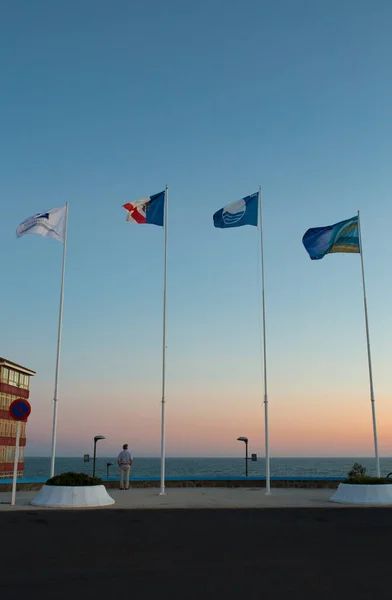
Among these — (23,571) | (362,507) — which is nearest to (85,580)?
(23,571)

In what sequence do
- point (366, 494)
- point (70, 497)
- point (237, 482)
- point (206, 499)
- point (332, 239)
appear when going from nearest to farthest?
point (70, 497), point (366, 494), point (206, 499), point (332, 239), point (237, 482)

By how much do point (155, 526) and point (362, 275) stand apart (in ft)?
47.1

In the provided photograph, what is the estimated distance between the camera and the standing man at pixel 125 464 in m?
23.3

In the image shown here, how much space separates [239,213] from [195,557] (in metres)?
17.2

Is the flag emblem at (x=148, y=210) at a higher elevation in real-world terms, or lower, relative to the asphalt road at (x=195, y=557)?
higher

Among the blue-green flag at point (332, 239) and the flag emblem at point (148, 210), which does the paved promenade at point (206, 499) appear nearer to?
the blue-green flag at point (332, 239)

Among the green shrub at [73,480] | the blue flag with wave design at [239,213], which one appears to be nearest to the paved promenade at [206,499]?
the green shrub at [73,480]

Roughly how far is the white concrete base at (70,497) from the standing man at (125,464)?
5393mm

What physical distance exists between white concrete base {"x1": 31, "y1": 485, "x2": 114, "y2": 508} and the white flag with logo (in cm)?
993

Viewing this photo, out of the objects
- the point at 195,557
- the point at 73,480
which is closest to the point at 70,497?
the point at 73,480

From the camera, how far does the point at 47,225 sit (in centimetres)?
2292

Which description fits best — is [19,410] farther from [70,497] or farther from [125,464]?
[125,464]

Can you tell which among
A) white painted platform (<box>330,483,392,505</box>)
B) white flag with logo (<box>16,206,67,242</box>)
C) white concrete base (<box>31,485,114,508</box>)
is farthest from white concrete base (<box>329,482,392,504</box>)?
white flag with logo (<box>16,206,67,242</box>)

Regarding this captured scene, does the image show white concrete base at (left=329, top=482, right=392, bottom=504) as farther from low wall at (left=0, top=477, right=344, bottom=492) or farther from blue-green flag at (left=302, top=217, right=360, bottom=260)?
blue-green flag at (left=302, top=217, right=360, bottom=260)
